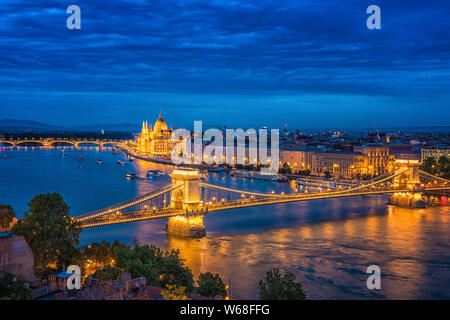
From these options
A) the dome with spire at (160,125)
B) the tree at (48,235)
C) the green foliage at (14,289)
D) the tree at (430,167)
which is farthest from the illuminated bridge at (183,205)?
the dome with spire at (160,125)

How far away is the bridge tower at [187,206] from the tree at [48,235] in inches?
224

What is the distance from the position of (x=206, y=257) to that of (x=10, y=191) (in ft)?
58.5

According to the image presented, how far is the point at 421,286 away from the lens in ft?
41.0

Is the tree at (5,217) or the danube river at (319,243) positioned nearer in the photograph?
the danube river at (319,243)

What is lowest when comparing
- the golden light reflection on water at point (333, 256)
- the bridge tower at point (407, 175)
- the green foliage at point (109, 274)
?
the golden light reflection on water at point (333, 256)

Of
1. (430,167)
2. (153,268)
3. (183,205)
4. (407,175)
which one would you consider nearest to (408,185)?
(407,175)

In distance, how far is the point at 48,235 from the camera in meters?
11.3

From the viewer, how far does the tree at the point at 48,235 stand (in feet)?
35.9

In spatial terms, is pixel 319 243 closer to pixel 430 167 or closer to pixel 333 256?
pixel 333 256

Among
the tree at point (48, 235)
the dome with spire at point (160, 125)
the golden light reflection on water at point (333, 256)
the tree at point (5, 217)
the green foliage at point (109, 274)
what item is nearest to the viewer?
the green foliage at point (109, 274)

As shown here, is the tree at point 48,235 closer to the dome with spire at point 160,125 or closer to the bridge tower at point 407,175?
the bridge tower at point 407,175

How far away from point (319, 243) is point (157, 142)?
64.7 meters
